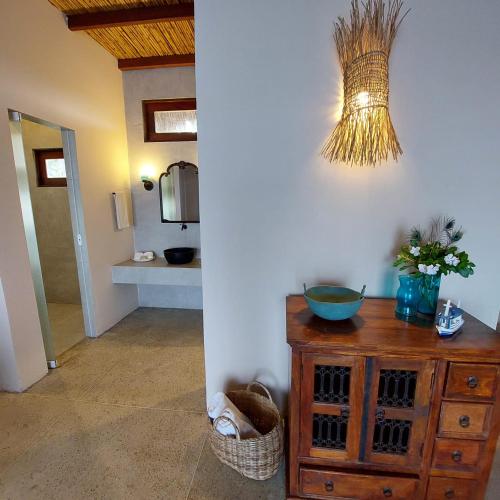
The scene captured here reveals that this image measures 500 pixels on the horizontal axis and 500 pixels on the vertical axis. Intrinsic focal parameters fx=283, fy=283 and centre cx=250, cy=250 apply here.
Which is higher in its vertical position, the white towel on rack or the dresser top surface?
the white towel on rack

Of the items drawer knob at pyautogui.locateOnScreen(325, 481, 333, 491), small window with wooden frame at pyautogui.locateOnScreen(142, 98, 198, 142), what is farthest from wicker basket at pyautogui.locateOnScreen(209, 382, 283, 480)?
small window with wooden frame at pyautogui.locateOnScreen(142, 98, 198, 142)

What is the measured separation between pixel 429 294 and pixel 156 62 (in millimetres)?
3377

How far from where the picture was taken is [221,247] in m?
1.58

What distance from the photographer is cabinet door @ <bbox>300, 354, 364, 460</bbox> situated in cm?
113

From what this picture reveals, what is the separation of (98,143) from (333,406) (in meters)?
3.05

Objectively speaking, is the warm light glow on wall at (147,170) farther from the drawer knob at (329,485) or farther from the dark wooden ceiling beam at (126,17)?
the drawer knob at (329,485)

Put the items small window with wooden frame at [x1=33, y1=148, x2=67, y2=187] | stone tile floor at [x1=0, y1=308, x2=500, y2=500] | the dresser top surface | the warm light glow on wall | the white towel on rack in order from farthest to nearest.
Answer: small window with wooden frame at [x1=33, y1=148, x2=67, y2=187]
the warm light glow on wall
the white towel on rack
stone tile floor at [x1=0, y1=308, x2=500, y2=500]
the dresser top surface

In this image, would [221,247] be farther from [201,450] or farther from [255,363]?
[201,450]

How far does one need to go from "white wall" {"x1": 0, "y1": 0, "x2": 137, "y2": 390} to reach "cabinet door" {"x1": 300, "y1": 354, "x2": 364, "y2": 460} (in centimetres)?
208

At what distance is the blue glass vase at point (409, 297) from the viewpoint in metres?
1.28

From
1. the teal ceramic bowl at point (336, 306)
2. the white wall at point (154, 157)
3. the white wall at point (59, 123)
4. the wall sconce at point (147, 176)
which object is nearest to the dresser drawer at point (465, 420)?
the teal ceramic bowl at point (336, 306)

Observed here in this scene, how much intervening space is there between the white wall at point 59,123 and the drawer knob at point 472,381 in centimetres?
266

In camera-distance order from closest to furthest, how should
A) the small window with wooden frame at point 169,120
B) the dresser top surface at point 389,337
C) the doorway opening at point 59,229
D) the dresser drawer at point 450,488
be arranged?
the dresser top surface at point 389,337
the dresser drawer at point 450,488
the doorway opening at point 59,229
the small window with wooden frame at point 169,120

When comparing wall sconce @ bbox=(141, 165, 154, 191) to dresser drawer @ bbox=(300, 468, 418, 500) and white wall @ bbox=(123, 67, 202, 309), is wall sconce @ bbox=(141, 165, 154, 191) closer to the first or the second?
white wall @ bbox=(123, 67, 202, 309)
